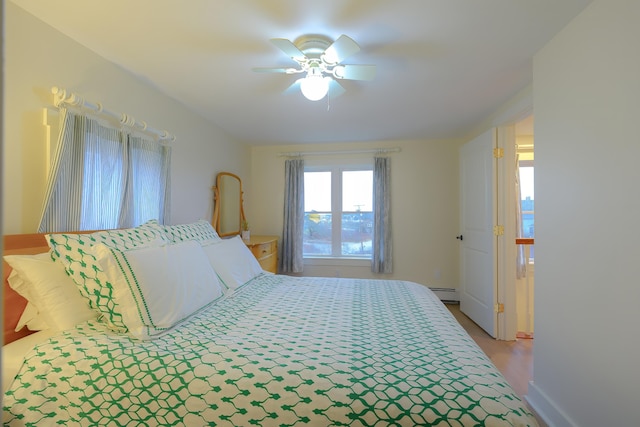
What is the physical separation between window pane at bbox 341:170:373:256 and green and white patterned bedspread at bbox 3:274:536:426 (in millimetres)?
2915

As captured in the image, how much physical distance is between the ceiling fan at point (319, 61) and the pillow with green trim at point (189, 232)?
116cm

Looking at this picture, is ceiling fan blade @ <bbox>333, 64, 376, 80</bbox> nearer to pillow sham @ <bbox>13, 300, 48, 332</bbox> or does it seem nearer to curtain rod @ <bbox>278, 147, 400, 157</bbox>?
pillow sham @ <bbox>13, 300, 48, 332</bbox>

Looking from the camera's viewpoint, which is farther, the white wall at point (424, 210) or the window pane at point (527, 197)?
the white wall at point (424, 210)

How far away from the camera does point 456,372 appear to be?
1.05 metres

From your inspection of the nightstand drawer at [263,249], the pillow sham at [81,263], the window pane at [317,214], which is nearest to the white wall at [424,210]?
the window pane at [317,214]

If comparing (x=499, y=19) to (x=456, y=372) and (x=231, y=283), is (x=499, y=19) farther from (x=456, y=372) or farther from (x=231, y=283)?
(x=231, y=283)

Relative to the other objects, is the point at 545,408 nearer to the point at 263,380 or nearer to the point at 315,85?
the point at 263,380

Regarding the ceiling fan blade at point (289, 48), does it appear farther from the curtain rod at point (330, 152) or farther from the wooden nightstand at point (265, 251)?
the curtain rod at point (330, 152)

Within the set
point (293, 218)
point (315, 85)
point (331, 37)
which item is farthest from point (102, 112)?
point (293, 218)

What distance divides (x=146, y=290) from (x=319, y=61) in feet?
5.23

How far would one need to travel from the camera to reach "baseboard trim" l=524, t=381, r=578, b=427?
65.2 inches

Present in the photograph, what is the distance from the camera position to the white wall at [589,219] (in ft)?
4.18

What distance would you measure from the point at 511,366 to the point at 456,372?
1832 mm

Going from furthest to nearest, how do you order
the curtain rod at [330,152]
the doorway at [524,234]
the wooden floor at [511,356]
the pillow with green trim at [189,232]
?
the curtain rod at [330,152] → the doorway at [524,234] → the wooden floor at [511,356] → the pillow with green trim at [189,232]
